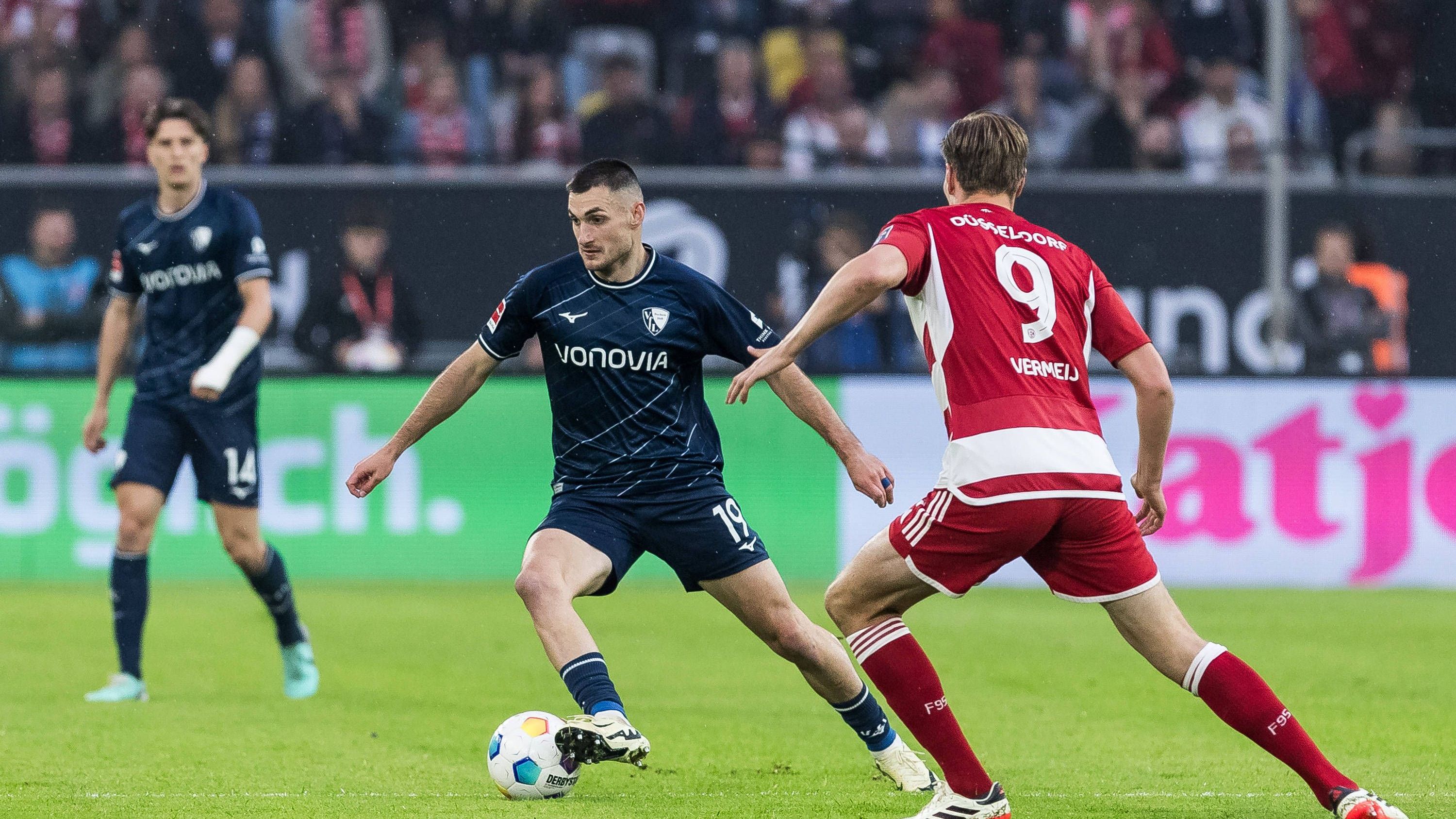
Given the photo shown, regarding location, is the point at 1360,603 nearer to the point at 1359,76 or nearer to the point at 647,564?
the point at 647,564

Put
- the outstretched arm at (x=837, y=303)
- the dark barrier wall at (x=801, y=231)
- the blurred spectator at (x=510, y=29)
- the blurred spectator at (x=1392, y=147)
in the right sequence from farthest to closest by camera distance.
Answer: the blurred spectator at (x=510, y=29) → the blurred spectator at (x=1392, y=147) → the dark barrier wall at (x=801, y=231) → the outstretched arm at (x=837, y=303)

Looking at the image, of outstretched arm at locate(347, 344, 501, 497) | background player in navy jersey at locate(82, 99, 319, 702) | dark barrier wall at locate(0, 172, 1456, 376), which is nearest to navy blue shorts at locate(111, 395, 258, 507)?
background player in navy jersey at locate(82, 99, 319, 702)

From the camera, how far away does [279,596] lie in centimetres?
767

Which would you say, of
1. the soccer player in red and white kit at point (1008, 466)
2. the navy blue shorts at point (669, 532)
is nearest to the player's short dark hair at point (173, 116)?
the navy blue shorts at point (669, 532)

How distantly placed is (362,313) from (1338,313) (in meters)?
6.79

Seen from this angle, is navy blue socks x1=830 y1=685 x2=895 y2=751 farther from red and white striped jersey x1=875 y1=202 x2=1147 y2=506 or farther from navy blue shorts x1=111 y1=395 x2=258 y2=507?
navy blue shorts x1=111 y1=395 x2=258 y2=507

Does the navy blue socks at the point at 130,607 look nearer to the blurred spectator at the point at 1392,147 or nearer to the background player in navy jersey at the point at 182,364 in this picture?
the background player in navy jersey at the point at 182,364

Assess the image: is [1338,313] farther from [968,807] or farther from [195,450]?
[968,807]

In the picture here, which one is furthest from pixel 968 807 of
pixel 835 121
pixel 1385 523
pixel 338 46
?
pixel 338 46

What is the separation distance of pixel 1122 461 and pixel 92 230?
7.24 metres

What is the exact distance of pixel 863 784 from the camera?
5.70m

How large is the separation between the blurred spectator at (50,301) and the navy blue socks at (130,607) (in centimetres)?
450

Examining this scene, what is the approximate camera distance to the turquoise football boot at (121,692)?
734 centimetres

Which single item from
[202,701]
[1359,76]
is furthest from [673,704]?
[1359,76]
